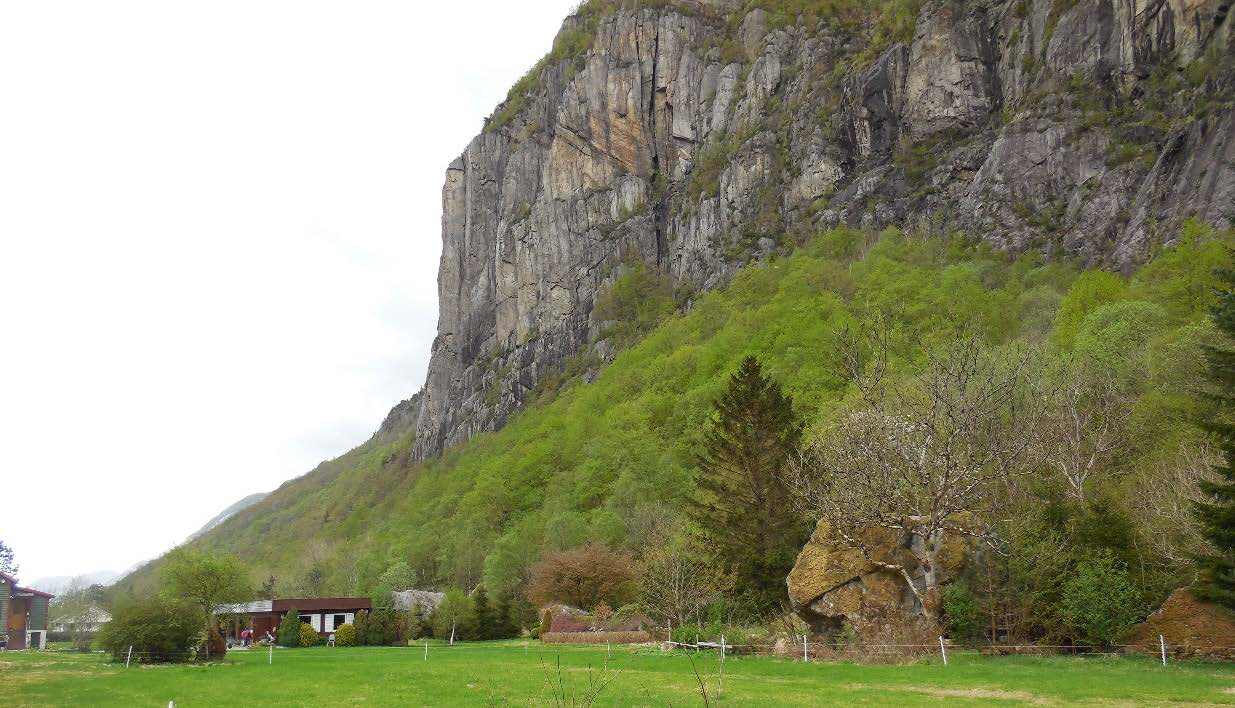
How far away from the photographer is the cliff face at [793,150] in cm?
6731

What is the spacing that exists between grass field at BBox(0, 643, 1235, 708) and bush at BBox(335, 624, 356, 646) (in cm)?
2686

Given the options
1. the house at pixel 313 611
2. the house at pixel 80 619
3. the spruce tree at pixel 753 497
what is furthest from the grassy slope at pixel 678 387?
the house at pixel 80 619

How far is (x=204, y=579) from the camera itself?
44656 millimetres

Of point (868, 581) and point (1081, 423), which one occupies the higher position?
point (1081, 423)

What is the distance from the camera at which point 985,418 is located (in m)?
31.3

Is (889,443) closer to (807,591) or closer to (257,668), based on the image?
(807,591)

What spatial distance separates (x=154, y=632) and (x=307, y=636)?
899 inches

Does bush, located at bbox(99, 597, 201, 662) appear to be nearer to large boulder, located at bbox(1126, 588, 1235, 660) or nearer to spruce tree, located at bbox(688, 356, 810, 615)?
spruce tree, located at bbox(688, 356, 810, 615)

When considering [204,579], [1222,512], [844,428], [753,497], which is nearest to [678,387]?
[753,497]

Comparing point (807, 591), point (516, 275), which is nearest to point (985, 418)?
point (807, 591)

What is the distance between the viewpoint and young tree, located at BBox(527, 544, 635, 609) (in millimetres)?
46781

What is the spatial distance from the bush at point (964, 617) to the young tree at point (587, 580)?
22023 millimetres

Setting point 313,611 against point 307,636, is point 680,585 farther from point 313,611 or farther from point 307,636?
point 313,611

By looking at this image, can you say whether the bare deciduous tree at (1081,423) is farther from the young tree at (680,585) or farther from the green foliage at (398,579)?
the green foliage at (398,579)
